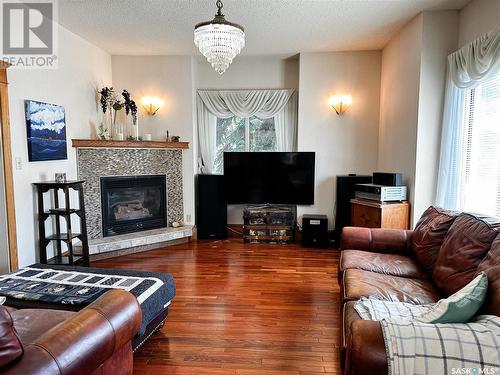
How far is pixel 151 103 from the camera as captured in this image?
5098 millimetres

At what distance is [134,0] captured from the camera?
10.6 ft

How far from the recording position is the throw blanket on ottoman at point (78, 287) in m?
1.98

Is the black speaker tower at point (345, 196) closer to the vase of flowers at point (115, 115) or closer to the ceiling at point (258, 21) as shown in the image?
the ceiling at point (258, 21)

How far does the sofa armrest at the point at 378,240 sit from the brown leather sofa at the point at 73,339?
2013 millimetres

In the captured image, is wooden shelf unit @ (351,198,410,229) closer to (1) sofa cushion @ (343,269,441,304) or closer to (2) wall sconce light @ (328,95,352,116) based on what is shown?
(1) sofa cushion @ (343,269,441,304)

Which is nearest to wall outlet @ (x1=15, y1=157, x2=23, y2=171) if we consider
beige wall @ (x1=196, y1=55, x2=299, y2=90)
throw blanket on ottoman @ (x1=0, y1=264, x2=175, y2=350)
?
throw blanket on ottoman @ (x1=0, y1=264, x2=175, y2=350)

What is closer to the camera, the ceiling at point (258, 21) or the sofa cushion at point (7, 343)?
the sofa cushion at point (7, 343)

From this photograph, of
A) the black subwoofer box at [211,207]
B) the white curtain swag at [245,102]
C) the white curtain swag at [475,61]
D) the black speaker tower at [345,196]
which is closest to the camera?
the white curtain swag at [475,61]

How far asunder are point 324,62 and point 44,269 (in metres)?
4.44

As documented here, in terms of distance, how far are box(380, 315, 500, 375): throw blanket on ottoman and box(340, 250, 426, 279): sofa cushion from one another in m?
1.26

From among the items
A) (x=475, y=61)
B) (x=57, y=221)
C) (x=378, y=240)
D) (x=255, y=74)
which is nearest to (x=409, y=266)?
(x=378, y=240)

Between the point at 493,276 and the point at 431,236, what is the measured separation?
1.03 meters

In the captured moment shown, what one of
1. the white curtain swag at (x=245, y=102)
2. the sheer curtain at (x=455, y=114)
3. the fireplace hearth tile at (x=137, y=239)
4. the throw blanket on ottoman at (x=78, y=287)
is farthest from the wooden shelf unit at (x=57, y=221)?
the sheer curtain at (x=455, y=114)

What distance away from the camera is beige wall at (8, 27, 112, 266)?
3246 millimetres
